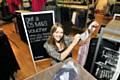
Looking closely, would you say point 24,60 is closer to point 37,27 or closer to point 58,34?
point 37,27

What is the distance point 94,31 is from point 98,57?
32cm

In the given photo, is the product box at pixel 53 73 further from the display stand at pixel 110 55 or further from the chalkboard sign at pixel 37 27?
the chalkboard sign at pixel 37 27

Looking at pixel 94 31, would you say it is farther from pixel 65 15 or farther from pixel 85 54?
pixel 65 15

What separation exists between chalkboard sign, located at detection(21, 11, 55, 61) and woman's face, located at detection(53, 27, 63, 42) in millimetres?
604

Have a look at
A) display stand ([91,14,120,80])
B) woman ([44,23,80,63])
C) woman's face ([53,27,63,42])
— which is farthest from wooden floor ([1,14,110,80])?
display stand ([91,14,120,80])

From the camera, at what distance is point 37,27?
2.65 meters

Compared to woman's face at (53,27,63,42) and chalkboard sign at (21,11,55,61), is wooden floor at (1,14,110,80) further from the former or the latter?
woman's face at (53,27,63,42)

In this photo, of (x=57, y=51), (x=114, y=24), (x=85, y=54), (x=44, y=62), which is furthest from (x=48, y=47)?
(x=44, y=62)

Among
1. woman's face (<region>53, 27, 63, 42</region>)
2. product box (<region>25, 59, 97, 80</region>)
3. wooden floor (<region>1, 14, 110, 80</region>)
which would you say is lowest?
wooden floor (<region>1, 14, 110, 80</region>)

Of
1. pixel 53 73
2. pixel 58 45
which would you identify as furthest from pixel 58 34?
pixel 53 73

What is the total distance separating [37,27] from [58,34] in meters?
0.71

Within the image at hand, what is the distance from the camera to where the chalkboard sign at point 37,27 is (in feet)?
8.31

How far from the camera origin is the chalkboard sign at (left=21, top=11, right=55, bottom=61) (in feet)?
8.31

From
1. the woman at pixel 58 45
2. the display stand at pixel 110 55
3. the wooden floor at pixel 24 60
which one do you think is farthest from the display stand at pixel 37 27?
the display stand at pixel 110 55
